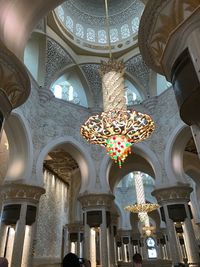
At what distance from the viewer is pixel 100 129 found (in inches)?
247

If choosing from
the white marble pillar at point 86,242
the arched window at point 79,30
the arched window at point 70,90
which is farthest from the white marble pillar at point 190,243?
the arched window at point 79,30

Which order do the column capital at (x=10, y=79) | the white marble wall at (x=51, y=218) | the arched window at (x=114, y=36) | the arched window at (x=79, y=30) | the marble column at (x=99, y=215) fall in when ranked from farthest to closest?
1. the arched window at (x=114, y=36)
2. the arched window at (x=79, y=30)
3. the white marble wall at (x=51, y=218)
4. the marble column at (x=99, y=215)
5. the column capital at (x=10, y=79)

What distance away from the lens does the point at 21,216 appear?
7070 mm

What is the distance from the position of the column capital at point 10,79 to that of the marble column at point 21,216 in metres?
4.34

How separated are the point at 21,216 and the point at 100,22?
10.0 metres

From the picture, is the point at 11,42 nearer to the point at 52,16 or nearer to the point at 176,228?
the point at 52,16

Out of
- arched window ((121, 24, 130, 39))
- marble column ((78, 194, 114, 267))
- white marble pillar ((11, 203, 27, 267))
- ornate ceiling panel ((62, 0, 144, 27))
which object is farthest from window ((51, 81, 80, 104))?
white marble pillar ((11, 203, 27, 267))

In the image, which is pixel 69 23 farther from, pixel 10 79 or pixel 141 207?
pixel 141 207

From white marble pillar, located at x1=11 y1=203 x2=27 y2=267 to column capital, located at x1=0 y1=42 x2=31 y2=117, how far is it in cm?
453

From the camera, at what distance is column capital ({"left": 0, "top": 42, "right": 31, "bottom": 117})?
3363 millimetres

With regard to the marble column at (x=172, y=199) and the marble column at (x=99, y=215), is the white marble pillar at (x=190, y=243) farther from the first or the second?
the marble column at (x=99, y=215)

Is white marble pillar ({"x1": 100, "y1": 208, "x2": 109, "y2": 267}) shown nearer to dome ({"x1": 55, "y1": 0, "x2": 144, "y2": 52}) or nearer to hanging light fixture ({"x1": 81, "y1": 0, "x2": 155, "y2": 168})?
hanging light fixture ({"x1": 81, "y1": 0, "x2": 155, "y2": 168})

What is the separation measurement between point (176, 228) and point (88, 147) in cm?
454

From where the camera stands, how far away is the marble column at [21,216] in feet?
22.1
